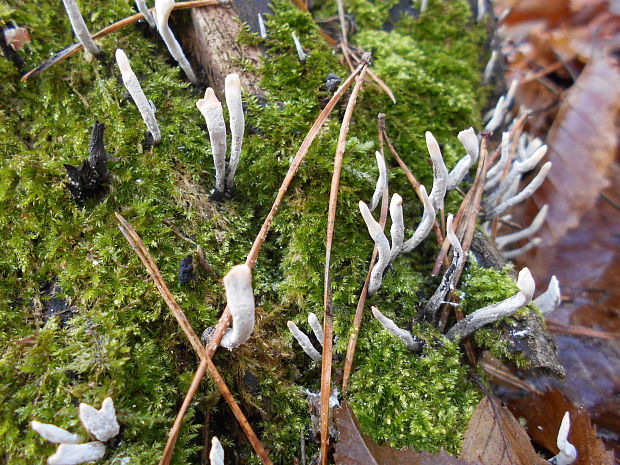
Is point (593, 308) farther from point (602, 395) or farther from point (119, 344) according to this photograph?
point (119, 344)

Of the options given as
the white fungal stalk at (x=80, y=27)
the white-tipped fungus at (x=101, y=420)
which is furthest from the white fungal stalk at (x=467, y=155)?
the white fungal stalk at (x=80, y=27)

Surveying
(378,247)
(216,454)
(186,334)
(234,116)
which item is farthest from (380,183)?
(216,454)

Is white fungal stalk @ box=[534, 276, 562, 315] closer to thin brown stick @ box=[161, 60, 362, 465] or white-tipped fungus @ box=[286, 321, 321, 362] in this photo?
white-tipped fungus @ box=[286, 321, 321, 362]

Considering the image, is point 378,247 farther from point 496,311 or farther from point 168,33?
point 168,33

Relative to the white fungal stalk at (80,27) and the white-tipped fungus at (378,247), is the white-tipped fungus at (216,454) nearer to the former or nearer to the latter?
the white-tipped fungus at (378,247)

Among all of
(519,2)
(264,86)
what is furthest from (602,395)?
(519,2)

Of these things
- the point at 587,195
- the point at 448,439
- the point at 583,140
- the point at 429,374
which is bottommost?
the point at 587,195

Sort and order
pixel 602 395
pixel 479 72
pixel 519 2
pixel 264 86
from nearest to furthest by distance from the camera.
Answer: pixel 264 86, pixel 602 395, pixel 479 72, pixel 519 2
